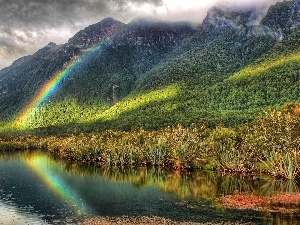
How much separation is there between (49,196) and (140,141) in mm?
85780

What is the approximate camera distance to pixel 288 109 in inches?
6186

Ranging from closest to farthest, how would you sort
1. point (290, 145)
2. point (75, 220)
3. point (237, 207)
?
point (75, 220) < point (237, 207) < point (290, 145)

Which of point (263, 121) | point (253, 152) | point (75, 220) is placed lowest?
point (75, 220)

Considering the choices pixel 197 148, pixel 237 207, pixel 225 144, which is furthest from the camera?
pixel 197 148

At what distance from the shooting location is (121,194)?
112 meters

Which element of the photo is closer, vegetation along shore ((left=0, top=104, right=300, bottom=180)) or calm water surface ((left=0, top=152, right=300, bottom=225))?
calm water surface ((left=0, top=152, right=300, bottom=225))

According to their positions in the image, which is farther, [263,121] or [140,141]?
[140,141]

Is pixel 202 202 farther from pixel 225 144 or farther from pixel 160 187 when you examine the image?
pixel 225 144

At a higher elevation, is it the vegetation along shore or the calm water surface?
the vegetation along shore

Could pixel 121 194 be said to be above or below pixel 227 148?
below

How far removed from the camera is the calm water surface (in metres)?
83.7

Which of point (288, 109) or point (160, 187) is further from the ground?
point (288, 109)

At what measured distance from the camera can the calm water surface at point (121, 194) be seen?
83.7 meters

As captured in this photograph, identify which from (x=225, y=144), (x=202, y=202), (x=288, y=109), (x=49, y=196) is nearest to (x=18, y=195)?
(x=49, y=196)
